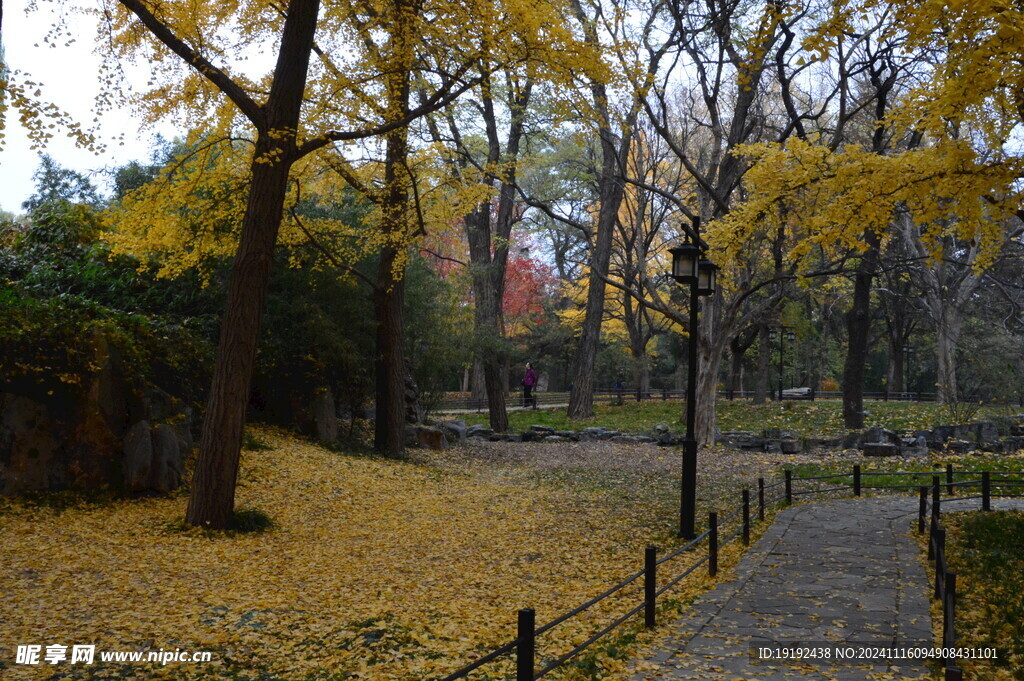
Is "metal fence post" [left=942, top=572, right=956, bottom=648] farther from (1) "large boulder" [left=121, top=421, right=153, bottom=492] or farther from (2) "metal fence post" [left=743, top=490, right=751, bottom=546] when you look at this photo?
(1) "large boulder" [left=121, top=421, right=153, bottom=492]

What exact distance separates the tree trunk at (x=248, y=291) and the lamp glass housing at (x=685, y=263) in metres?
4.91

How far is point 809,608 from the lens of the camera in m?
6.67

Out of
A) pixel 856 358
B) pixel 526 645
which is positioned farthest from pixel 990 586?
pixel 856 358

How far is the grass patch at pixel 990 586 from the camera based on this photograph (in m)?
5.46

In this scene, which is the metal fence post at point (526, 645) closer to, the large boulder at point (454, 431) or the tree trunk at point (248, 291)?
the tree trunk at point (248, 291)

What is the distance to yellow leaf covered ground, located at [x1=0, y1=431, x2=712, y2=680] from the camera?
18.7 feet

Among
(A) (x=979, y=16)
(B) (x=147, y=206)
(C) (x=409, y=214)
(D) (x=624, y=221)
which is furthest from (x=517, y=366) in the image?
(A) (x=979, y=16)

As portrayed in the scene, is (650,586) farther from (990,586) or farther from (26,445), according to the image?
(26,445)

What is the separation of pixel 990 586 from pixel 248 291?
824 cm

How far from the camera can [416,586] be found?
305 inches

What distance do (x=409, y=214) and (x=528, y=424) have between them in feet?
42.3

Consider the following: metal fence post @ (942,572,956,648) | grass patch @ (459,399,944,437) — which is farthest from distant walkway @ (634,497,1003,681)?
grass patch @ (459,399,944,437)

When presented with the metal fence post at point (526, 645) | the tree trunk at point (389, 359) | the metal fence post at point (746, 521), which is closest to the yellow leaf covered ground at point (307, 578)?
the metal fence post at point (746, 521)

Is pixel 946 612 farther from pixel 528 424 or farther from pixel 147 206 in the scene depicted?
pixel 528 424
